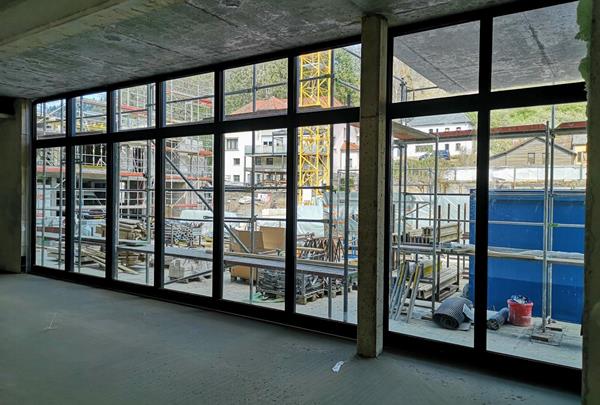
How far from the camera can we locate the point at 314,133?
497cm

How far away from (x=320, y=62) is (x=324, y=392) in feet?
10.5

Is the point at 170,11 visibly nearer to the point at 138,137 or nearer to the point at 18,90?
the point at 138,137

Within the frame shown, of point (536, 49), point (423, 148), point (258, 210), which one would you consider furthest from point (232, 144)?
point (536, 49)

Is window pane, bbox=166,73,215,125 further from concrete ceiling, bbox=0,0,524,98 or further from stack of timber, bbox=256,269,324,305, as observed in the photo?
stack of timber, bbox=256,269,324,305

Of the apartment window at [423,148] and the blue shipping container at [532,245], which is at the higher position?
the apartment window at [423,148]

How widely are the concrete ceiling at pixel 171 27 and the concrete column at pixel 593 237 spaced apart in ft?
7.84

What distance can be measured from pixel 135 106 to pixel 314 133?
9.44 ft

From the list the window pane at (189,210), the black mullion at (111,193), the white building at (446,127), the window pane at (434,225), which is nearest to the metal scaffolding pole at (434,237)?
the window pane at (434,225)

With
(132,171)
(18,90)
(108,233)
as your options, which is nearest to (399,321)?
(108,233)

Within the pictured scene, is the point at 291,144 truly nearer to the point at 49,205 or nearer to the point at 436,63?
the point at 436,63

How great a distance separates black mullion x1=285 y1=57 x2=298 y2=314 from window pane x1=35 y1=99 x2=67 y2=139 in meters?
4.51

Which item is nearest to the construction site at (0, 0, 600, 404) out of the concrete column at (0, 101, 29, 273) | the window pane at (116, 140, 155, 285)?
the window pane at (116, 140, 155, 285)

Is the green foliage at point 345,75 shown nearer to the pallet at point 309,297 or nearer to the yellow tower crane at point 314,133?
the yellow tower crane at point 314,133

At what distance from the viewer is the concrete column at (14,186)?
22.3ft
